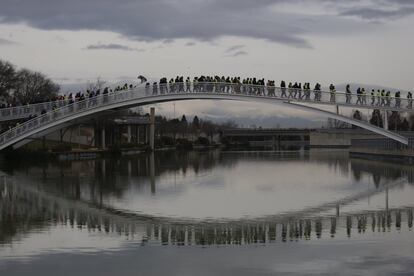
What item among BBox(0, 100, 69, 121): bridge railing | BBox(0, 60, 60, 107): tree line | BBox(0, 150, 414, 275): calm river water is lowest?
BBox(0, 150, 414, 275): calm river water

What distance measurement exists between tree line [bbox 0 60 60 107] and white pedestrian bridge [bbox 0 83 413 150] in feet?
42.3

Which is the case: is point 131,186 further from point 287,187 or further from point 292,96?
point 292,96

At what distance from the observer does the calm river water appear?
38.3ft

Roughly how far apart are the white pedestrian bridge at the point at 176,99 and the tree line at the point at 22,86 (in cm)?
1289

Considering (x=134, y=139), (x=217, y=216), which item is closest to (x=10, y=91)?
(x=134, y=139)

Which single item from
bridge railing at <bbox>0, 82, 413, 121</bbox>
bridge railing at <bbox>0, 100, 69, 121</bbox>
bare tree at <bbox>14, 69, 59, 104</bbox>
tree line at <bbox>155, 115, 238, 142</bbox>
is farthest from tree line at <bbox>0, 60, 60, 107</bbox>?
tree line at <bbox>155, 115, 238, 142</bbox>

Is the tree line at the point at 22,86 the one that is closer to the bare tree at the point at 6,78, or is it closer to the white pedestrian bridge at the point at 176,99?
the bare tree at the point at 6,78

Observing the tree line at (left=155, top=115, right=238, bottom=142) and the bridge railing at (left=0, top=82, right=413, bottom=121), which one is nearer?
the bridge railing at (left=0, top=82, right=413, bottom=121)

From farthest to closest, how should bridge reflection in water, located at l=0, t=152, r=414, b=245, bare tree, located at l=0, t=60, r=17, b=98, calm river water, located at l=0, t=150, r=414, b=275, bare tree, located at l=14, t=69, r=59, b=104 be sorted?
bare tree, located at l=14, t=69, r=59, b=104, bare tree, located at l=0, t=60, r=17, b=98, bridge reflection in water, located at l=0, t=152, r=414, b=245, calm river water, located at l=0, t=150, r=414, b=275

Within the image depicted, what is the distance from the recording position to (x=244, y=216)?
1777 cm

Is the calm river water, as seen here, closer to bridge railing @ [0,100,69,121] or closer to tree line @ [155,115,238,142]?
bridge railing @ [0,100,69,121]

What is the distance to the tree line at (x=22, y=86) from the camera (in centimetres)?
5906

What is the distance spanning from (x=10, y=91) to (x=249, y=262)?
5386 cm

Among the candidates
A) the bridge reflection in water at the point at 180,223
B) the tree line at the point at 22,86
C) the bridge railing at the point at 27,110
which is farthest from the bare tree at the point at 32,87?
the bridge reflection in water at the point at 180,223
